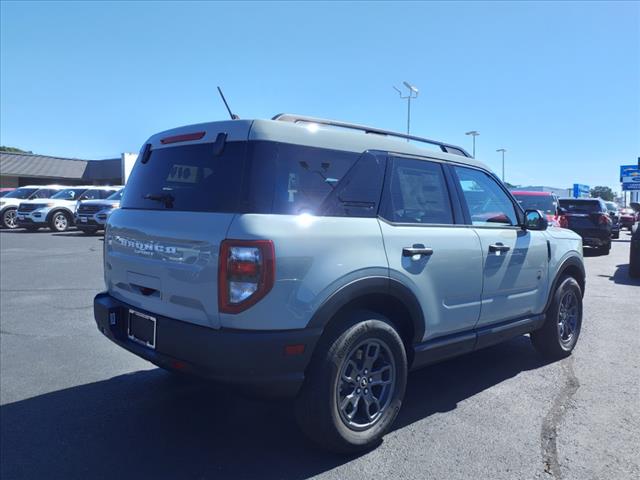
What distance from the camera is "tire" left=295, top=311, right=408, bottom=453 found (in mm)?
2961

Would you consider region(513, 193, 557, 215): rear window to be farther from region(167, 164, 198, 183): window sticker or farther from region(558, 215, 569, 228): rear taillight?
region(167, 164, 198, 183): window sticker

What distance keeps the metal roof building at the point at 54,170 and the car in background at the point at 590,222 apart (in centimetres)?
4075

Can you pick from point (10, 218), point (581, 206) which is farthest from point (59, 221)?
point (581, 206)

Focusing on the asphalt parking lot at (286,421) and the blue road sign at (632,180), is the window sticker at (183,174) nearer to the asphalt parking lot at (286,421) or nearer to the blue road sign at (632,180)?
the asphalt parking lot at (286,421)

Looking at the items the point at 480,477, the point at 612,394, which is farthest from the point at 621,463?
the point at 612,394

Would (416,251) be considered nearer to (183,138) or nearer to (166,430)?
(183,138)

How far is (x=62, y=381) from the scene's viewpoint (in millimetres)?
4379

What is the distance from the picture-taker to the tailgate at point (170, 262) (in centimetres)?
279

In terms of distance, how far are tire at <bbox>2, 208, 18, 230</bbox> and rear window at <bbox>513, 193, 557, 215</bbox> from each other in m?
21.2

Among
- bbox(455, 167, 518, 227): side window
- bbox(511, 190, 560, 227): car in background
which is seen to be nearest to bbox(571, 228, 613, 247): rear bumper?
bbox(511, 190, 560, 227): car in background

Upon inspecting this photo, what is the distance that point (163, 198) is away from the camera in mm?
3361

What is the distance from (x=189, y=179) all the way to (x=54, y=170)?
5278cm

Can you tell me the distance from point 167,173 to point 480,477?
2726mm

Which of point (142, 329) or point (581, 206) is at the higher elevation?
point (581, 206)
